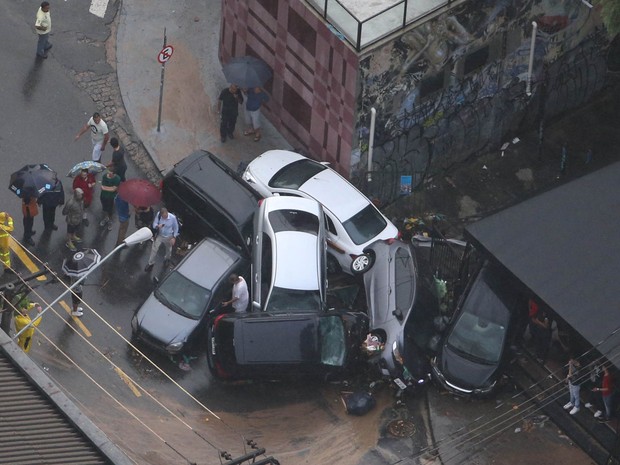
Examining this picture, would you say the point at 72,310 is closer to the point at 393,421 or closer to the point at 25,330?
the point at 25,330

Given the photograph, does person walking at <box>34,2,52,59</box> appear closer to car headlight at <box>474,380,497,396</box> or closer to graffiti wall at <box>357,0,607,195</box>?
graffiti wall at <box>357,0,607,195</box>

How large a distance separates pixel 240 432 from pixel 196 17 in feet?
41.6

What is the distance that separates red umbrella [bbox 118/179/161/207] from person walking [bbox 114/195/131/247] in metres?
0.41

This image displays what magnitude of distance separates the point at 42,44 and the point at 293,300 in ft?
32.7

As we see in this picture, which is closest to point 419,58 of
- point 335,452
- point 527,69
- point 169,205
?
point 527,69

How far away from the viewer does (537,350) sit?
27.6 m

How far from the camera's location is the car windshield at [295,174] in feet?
96.5

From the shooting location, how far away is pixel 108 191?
29.3m

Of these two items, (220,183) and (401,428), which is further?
(220,183)

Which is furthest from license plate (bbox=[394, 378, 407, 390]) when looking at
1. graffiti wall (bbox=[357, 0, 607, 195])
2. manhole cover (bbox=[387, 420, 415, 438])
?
graffiti wall (bbox=[357, 0, 607, 195])

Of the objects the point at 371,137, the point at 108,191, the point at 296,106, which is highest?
the point at 296,106

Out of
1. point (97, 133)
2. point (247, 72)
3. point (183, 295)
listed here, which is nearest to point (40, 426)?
point (183, 295)

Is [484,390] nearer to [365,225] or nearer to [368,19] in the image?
[365,225]

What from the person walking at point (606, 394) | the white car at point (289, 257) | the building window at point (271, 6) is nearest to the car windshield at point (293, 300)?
the white car at point (289, 257)
